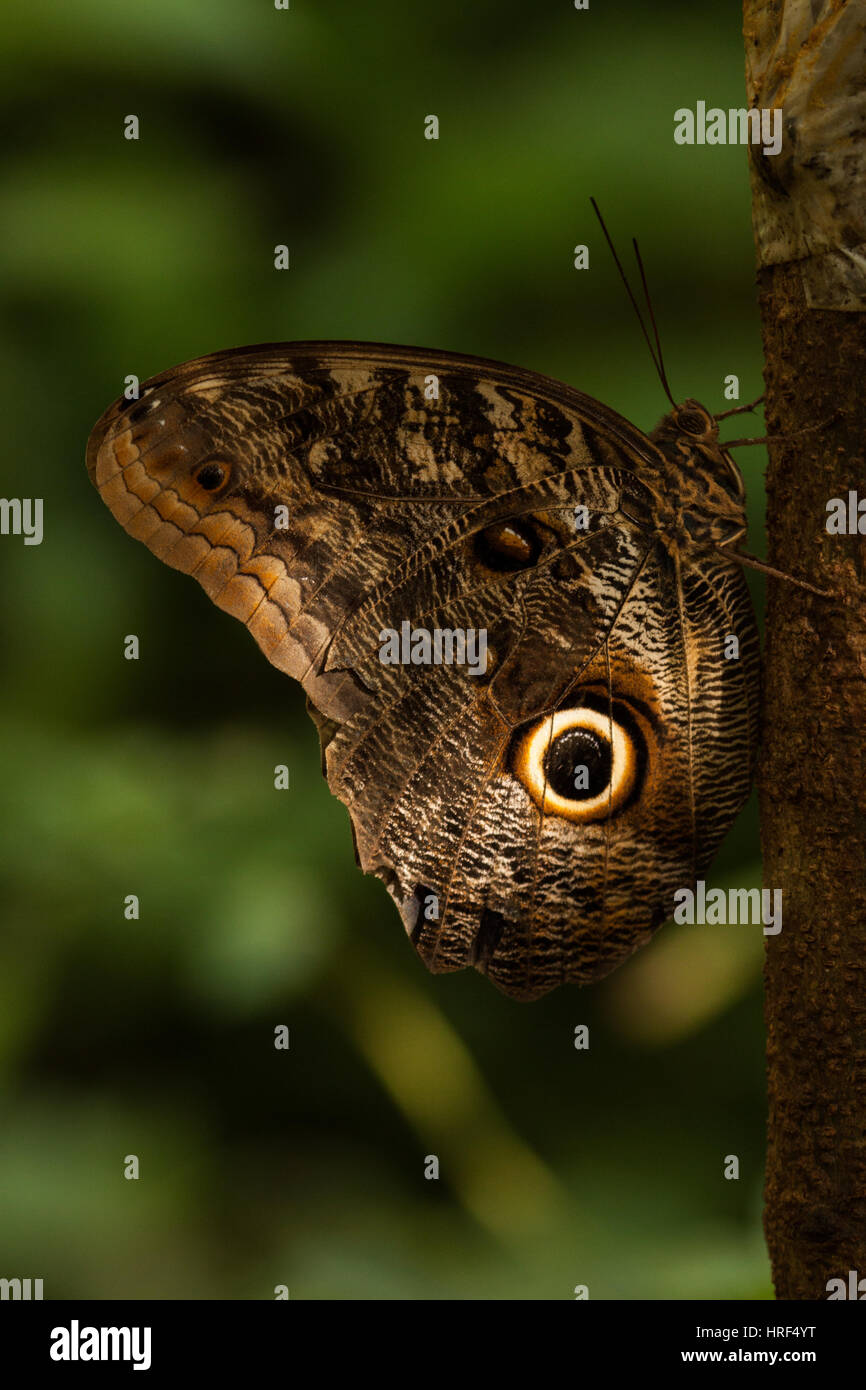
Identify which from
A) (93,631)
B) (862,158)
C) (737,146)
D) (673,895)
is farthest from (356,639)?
(737,146)

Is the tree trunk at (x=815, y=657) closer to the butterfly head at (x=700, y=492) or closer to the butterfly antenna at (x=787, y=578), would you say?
the butterfly antenna at (x=787, y=578)

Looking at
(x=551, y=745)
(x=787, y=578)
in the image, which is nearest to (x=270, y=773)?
(x=551, y=745)

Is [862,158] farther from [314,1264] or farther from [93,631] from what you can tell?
[314,1264]

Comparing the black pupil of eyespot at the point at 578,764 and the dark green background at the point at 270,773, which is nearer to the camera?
the black pupil of eyespot at the point at 578,764

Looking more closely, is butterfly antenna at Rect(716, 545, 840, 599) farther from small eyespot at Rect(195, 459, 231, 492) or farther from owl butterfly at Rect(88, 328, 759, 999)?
small eyespot at Rect(195, 459, 231, 492)

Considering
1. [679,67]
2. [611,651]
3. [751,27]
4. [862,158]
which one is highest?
[679,67]

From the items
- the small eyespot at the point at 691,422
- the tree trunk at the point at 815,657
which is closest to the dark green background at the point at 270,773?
the small eyespot at the point at 691,422

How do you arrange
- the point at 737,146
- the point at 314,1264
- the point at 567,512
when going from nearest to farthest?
the point at 567,512, the point at 314,1264, the point at 737,146

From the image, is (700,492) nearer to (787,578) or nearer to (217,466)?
(787,578)
